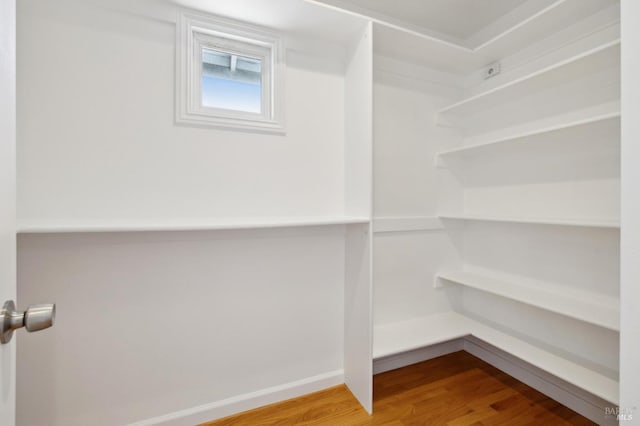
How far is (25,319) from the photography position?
52 cm

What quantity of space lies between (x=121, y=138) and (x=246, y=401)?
153 centimetres

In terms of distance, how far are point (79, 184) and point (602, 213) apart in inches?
101

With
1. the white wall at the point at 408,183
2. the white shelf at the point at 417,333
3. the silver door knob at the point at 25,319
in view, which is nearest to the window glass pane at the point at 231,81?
the white wall at the point at 408,183


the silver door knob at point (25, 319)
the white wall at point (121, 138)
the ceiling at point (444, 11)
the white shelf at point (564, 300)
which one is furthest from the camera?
the ceiling at point (444, 11)

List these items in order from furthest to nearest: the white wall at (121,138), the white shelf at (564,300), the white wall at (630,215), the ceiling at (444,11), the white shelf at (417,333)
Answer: the ceiling at (444,11) < the white shelf at (417,333) < the white shelf at (564,300) < the white wall at (121,138) < the white wall at (630,215)

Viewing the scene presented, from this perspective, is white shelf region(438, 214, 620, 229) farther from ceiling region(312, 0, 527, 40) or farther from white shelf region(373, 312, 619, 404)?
ceiling region(312, 0, 527, 40)

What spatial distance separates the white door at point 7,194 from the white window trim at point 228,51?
2.94 feet

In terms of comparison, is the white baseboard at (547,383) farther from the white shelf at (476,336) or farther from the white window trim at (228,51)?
the white window trim at (228,51)

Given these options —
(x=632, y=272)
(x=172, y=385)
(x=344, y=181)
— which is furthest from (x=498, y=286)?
(x=172, y=385)

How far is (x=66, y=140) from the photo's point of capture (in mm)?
1294

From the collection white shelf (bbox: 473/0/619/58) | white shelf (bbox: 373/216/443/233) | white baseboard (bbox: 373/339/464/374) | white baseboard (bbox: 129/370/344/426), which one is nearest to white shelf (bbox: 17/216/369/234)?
white shelf (bbox: 373/216/443/233)

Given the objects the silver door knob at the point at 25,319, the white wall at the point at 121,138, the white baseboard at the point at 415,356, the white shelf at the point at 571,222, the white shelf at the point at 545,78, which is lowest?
the white baseboard at the point at 415,356

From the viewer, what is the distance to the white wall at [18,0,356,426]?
127 cm

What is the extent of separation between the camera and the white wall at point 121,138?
125 centimetres
